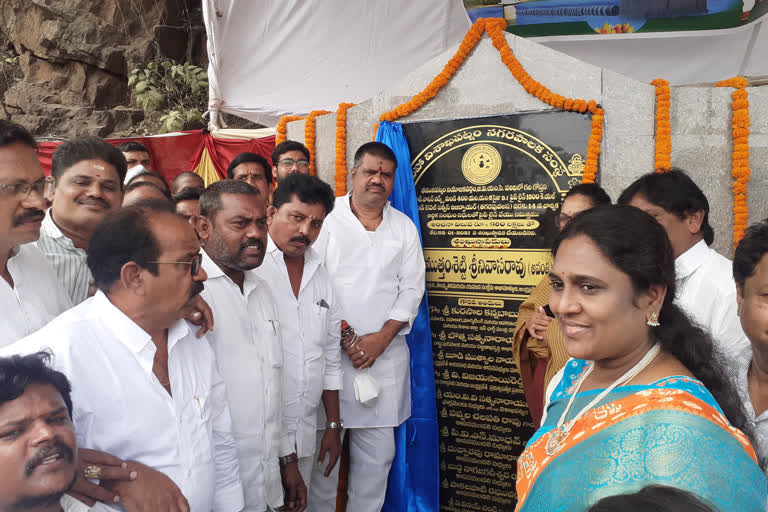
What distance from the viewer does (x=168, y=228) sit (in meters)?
1.58

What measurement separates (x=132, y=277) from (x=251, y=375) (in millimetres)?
659

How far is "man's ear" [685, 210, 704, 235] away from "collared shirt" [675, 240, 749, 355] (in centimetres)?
6

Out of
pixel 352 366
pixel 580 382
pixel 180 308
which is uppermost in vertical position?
pixel 180 308

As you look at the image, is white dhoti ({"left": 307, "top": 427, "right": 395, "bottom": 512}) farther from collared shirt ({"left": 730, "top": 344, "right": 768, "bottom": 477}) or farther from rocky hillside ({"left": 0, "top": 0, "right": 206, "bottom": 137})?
rocky hillside ({"left": 0, "top": 0, "right": 206, "bottom": 137})

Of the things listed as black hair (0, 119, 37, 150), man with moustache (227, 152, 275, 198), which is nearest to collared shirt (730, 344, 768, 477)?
black hair (0, 119, 37, 150)

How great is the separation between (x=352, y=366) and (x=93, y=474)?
6.20 ft

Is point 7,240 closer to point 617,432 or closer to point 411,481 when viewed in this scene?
point 617,432

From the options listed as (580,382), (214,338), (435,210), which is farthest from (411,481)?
(580,382)

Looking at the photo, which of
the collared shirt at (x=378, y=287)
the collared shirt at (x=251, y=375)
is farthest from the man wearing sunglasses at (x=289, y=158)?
the collared shirt at (x=251, y=375)

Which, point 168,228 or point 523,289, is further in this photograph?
point 523,289

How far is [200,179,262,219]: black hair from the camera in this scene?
2.21m

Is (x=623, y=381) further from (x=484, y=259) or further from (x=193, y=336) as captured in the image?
(x=484, y=259)

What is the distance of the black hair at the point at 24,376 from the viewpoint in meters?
1.01

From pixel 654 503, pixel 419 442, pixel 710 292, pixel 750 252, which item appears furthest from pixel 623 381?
pixel 419 442
